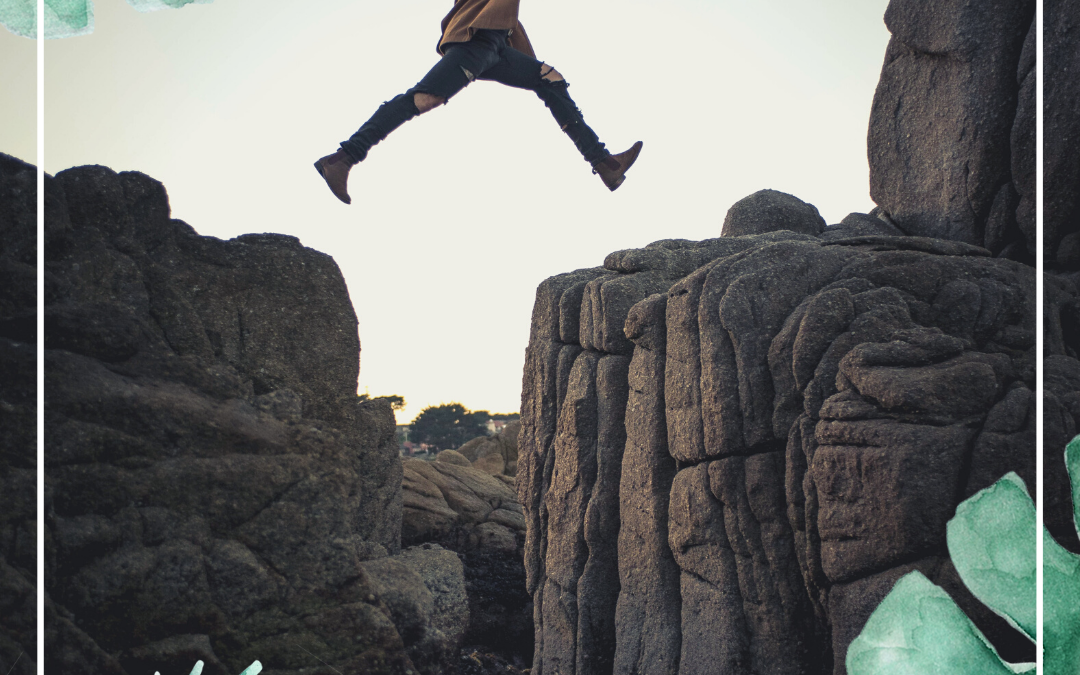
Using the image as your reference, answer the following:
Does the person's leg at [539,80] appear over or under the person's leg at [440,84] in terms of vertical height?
over

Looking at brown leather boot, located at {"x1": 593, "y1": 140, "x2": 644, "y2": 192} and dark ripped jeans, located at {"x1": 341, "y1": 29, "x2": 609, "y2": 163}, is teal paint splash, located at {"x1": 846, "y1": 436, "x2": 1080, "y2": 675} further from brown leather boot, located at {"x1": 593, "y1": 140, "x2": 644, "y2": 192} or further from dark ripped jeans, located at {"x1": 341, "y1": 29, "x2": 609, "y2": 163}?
brown leather boot, located at {"x1": 593, "y1": 140, "x2": 644, "y2": 192}

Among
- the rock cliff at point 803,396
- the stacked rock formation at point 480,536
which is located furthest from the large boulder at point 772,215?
the stacked rock formation at point 480,536

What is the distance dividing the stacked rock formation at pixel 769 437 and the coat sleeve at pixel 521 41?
189 cm

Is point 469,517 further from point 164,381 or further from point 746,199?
point 164,381

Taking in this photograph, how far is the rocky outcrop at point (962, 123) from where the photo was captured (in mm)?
5148

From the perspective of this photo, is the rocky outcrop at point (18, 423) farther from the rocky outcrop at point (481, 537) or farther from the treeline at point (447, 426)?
the treeline at point (447, 426)

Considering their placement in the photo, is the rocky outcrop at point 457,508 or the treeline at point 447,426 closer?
the rocky outcrop at point 457,508

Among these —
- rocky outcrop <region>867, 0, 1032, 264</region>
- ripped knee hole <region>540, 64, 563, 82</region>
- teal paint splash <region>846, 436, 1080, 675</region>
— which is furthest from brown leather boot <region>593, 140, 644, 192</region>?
rocky outcrop <region>867, 0, 1032, 264</region>

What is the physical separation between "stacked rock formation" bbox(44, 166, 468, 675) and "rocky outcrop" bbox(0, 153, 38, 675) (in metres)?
0.12

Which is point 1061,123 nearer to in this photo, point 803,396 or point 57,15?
point 803,396

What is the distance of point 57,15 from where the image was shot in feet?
6.21

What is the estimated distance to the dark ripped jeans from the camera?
3.08m

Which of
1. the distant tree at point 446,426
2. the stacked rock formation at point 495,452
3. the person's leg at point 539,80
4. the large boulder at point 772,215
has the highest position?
the large boulder at point 772,215

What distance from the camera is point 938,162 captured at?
5695mm
